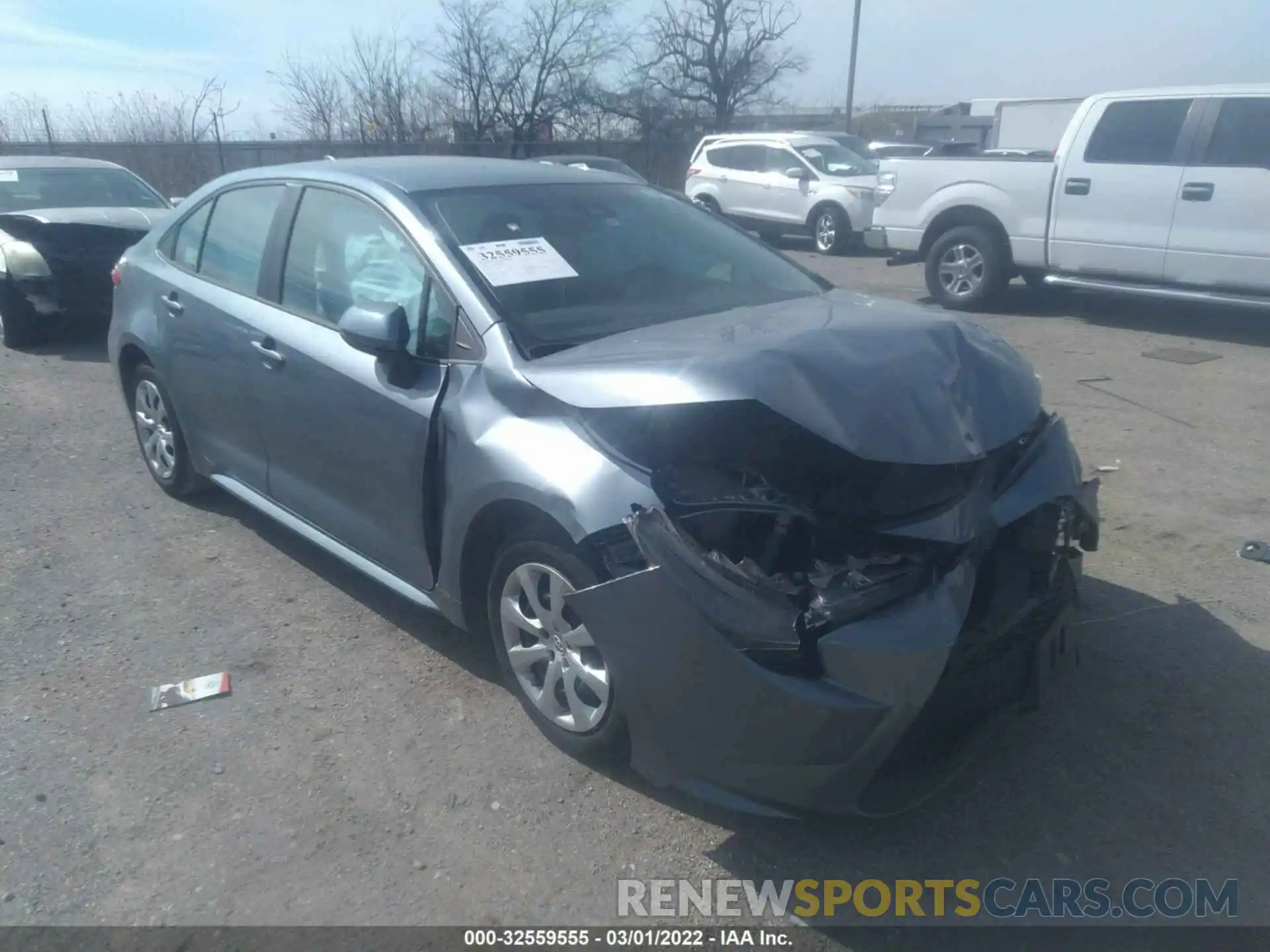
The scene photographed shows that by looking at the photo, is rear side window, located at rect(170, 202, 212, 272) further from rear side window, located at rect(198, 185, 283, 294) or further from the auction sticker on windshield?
the auction sticker on windshield

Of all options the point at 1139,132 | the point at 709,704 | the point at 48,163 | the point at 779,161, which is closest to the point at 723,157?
the point at 779,161

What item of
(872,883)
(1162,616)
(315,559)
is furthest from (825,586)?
(315,559)

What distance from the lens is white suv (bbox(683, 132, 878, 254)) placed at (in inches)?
619

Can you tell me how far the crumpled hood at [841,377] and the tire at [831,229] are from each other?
1284 centimetres

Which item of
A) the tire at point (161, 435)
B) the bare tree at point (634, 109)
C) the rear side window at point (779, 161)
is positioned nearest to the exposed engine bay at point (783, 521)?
the tire at point (161, 435)

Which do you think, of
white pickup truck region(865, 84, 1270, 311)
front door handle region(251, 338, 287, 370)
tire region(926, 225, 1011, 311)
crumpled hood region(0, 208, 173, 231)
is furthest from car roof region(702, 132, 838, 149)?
front door handle region(251, 338, 287, 370)

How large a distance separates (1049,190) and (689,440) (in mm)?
7992

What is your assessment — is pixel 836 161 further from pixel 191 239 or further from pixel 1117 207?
pixel 191 239

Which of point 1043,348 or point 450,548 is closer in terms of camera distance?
point 450,548

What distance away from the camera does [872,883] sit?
8.97 feet

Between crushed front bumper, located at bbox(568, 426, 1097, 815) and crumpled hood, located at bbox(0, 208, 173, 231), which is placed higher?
crumpled hood, located at bbox(0, 208, 173, 231)

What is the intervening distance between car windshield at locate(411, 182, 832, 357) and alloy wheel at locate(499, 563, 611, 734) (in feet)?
2.43

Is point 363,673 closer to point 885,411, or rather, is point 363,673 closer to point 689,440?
point 689,440

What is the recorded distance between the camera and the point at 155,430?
17.7 feet
